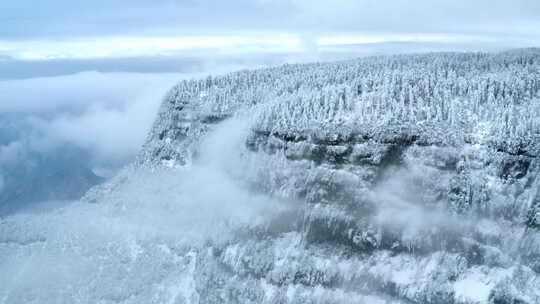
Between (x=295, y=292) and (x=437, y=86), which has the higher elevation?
(x=437, y=86)

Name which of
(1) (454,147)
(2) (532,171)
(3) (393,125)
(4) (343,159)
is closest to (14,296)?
(4) (343,159)

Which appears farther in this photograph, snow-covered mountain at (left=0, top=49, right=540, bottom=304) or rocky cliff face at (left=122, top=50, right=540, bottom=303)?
snow-covered mountain at (left=0, top=49, right=540, bottom=304)

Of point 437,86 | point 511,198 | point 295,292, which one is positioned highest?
point 437,86

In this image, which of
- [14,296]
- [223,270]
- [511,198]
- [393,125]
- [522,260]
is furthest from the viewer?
[14,296]

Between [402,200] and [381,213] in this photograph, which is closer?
[402,200]

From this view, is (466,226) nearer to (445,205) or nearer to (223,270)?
(445,205)

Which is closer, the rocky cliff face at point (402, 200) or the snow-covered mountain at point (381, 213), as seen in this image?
the rocky cliff face at point (402, 200)

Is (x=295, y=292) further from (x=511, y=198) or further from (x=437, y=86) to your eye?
(x=437, y=86)

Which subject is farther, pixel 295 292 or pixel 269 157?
pixel 269 157

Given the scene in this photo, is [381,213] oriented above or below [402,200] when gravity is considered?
below

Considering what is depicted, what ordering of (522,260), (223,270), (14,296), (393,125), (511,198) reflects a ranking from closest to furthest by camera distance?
(522,260), (511,198), (393,125), (223,270), (14,296)
